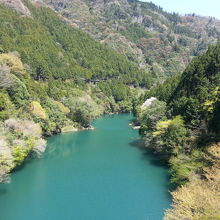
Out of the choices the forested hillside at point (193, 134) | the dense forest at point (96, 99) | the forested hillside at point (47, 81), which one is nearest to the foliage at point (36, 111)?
the forested hillside at point (47, 81)

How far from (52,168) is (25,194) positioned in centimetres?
1175

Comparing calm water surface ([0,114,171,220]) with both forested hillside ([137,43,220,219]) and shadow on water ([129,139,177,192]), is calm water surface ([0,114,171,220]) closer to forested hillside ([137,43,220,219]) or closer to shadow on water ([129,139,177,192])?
shadow on water ([129,139,177,192])

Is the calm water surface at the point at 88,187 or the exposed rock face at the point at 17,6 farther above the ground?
the exposed rock face at the point at 17,6

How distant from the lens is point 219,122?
152 feet

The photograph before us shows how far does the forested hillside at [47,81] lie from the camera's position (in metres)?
57.6

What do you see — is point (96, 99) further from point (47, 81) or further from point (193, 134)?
point (193, 134)

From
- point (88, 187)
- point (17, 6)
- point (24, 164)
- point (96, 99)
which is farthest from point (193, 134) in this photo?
point (17, 6)

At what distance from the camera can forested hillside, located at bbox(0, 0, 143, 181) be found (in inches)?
2266

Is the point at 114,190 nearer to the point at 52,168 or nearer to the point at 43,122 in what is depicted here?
the point at 52,168

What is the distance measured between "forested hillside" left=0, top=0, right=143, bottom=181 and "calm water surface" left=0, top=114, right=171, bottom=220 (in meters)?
3.92

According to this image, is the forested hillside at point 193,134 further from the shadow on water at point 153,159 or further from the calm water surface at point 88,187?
the calm water surface at point 88,187

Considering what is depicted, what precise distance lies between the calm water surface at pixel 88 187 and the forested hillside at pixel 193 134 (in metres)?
4.14

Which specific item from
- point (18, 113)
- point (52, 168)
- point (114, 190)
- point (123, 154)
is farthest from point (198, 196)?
point (18, 113)

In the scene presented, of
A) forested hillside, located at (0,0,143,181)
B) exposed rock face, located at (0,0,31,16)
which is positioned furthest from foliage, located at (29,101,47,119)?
exposed rock face, located at (0,0,31,16)
